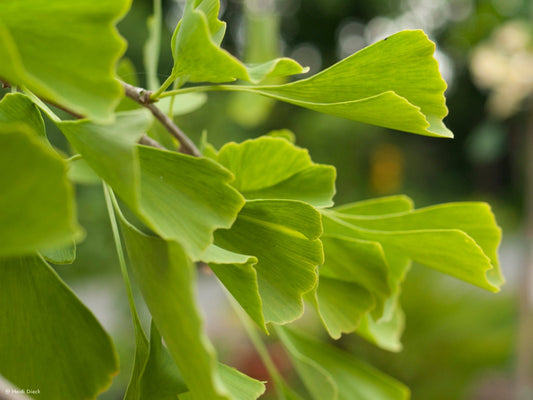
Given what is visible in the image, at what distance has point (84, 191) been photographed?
1218 millimetres

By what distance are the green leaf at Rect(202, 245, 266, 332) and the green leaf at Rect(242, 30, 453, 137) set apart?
0.05 m

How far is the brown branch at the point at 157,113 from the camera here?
139 mm

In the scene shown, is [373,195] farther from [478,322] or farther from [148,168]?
[148,168]

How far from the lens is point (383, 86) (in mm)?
137

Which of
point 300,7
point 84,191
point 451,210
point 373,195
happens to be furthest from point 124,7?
point 300,7

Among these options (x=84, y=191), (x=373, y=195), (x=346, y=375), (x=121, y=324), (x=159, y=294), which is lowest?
(x=373, y=195)

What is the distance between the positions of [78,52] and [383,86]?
0.26ft

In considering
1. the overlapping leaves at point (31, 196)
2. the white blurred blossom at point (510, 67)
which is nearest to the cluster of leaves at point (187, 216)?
the overlapping leaves at point (31, 196)

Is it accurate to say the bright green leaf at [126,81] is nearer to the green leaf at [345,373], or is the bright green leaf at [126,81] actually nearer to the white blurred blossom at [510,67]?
the green leaf at [345,373]

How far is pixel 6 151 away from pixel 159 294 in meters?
0.04

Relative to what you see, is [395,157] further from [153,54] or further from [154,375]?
[154,375]

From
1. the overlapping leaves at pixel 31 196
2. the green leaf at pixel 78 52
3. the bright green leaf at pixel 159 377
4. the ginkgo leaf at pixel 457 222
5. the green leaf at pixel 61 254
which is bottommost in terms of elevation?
the bright green leaf at pixel 159 377

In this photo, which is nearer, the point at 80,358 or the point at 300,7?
the point at 80,358

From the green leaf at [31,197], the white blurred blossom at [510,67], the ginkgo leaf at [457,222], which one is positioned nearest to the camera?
the green leaf at [31,197]
